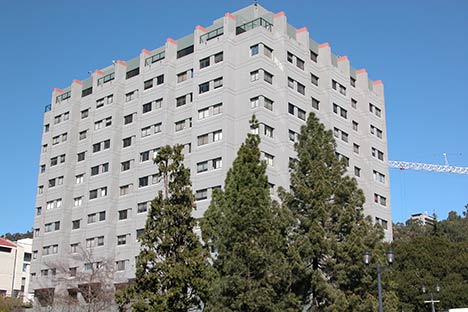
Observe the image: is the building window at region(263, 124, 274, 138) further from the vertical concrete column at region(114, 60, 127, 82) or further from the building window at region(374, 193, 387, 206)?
the vertical concrete column at region(114, 60, 127, 82)

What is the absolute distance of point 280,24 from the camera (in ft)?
191

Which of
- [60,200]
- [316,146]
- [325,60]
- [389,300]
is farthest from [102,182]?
[389,300]

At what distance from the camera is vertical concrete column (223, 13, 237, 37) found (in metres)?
57.6

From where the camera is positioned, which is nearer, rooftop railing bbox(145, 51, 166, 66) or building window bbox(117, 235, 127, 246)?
building window bbox(117, 235, 127, 246)

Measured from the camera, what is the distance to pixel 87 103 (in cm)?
7075

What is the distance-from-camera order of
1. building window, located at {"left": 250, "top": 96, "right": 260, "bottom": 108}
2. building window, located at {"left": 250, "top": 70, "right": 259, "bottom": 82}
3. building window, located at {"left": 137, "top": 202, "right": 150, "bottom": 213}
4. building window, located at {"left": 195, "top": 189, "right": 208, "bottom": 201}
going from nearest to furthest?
building window, located at {"left": 195, "top": 189, "right": 208, "bottom": 201}
building window, located at {"left": 250, "top": 96, "right": 260, "bottom": 108}
building window, located at {"left": 250, "top": 70, "right": 259, "bottom": 82}
building window, located at {"left": 137, "top": 202, "right": 150, "bottom": 213}

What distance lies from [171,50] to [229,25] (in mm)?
7830

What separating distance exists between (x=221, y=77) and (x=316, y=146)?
22.4m

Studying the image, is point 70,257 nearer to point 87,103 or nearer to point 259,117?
point 87,103

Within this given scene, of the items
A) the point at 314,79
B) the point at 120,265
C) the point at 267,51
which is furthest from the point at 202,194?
the point at 314,79

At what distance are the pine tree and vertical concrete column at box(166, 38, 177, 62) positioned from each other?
106 feet

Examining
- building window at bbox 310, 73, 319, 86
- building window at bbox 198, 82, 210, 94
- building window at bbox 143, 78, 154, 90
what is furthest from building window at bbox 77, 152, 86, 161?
building window at bbox 310, 73, 319, 86

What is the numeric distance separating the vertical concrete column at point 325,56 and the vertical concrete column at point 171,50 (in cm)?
1510

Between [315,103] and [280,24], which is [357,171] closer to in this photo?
[315,103]
